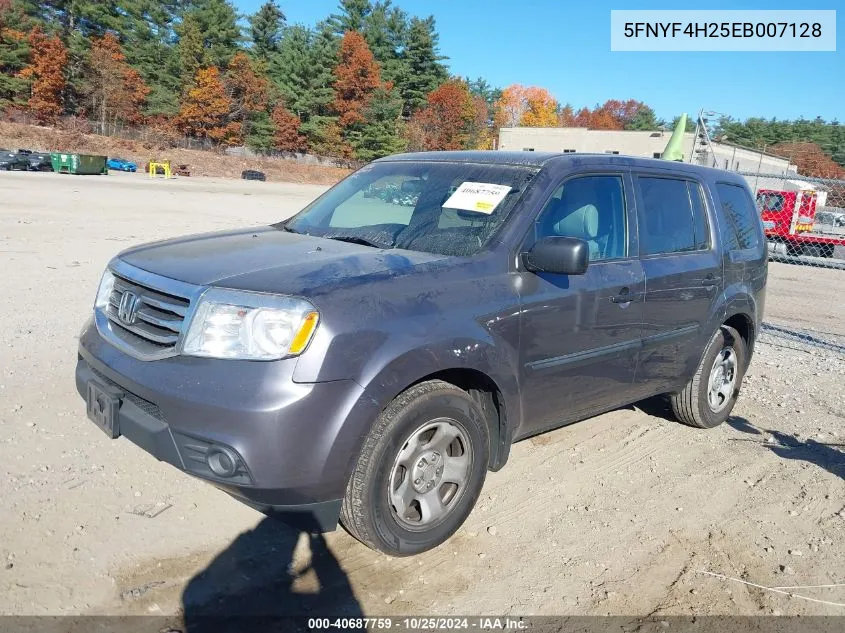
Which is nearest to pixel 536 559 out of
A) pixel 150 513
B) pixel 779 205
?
pixel 150 513

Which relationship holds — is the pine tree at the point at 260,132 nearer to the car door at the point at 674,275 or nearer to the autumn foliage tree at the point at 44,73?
the autumn foliage tree at the point at 44,73

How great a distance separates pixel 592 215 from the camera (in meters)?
4.12

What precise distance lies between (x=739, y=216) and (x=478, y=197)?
265cm

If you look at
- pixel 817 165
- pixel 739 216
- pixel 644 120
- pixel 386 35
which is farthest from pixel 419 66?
pixel 739 216

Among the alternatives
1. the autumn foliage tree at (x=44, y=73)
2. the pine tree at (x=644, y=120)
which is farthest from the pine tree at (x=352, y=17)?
the pine tree at (x=644, y=120)

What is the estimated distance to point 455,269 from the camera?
11.0 ft

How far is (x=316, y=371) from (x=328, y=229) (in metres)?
1.64

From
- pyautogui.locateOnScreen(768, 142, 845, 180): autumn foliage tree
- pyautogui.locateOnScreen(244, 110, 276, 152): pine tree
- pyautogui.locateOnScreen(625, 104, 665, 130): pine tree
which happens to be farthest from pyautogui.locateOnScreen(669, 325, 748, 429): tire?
pyautogui.locateOnScreen(625, 104, 665, 130): pine tree

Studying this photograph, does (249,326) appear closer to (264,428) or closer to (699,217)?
(264,428)

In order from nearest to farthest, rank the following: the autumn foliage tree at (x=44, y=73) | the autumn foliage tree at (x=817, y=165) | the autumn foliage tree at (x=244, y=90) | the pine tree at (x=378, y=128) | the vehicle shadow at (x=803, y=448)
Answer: the vehicle shadow at (x=803, y=448)
the autumn foliage tree at (x=817, y=165)
the autumn foliage tree at (x=44, y=73)
the autumn foliage tree at (x=244, y=90)
the pine tree at (x=378, y=128)

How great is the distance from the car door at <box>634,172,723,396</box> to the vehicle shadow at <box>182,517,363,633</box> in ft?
7.82

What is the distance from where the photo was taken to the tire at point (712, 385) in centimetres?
507

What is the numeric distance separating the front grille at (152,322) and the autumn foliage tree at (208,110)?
237 ft

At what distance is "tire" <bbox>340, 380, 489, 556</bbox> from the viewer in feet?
9.89
